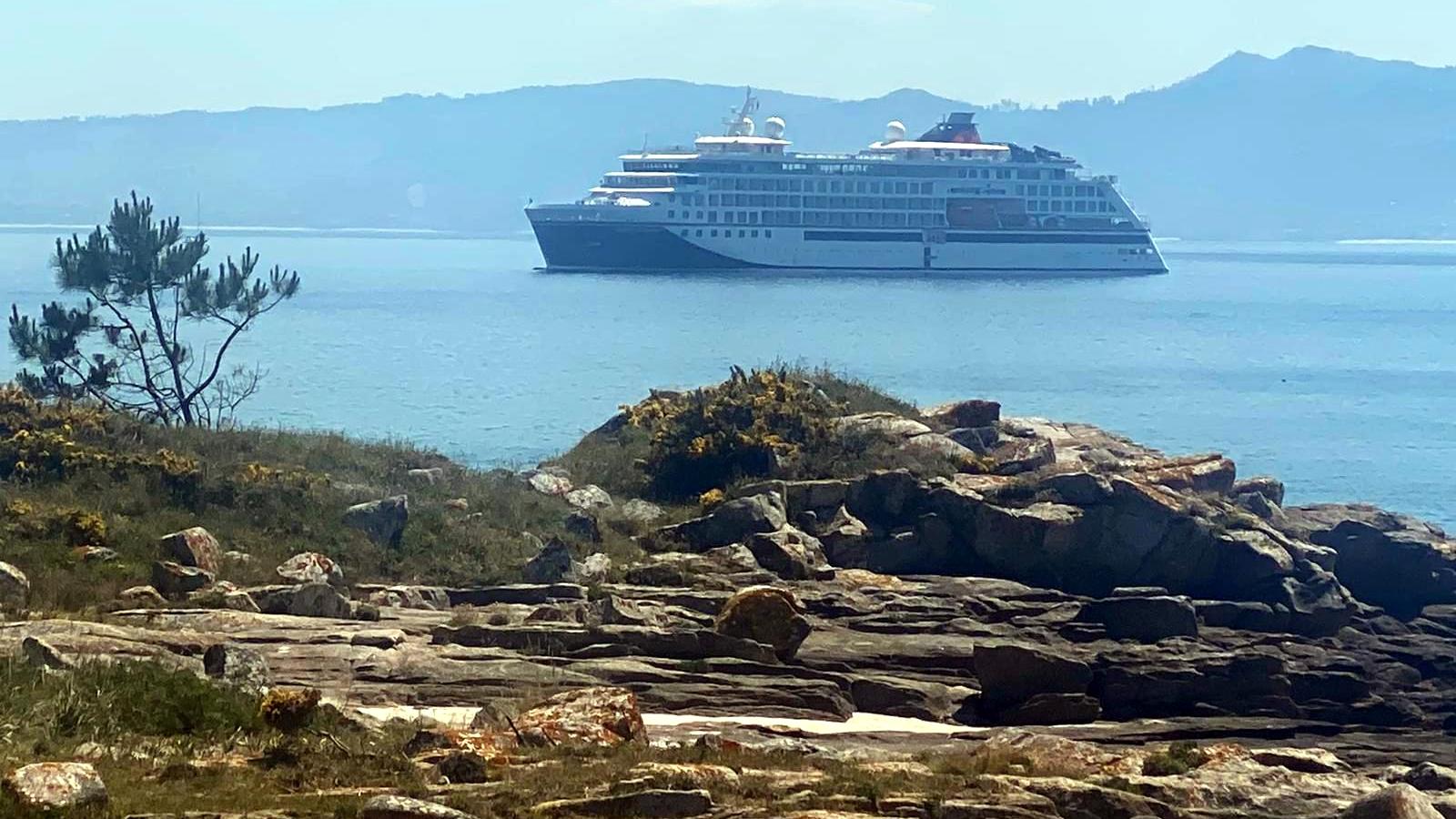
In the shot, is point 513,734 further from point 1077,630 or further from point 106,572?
point 1077,630

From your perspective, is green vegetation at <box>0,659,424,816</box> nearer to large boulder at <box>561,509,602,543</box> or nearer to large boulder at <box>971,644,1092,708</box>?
large boulder at <box>971,644,1092,708</box>

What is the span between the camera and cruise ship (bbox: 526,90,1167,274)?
9825 centimetres

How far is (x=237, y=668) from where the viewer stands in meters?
9.91

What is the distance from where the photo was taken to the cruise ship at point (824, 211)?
322 feet

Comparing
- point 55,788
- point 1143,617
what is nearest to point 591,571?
point 1143,617

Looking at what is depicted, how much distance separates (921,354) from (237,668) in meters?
54.4

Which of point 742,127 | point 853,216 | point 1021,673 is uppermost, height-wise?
point 742,127

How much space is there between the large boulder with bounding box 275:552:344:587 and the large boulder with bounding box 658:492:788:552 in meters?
3.39

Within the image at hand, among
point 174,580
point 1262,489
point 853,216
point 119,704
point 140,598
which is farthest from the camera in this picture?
point 853,216

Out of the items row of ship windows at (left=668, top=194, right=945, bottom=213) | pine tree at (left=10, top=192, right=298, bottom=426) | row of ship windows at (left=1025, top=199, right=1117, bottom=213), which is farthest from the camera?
row of ship windows at (left=1025, top=199, right=1117, bottom=213)

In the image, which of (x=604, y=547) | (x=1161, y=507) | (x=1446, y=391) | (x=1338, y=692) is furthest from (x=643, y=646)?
(x=1446, y=391)

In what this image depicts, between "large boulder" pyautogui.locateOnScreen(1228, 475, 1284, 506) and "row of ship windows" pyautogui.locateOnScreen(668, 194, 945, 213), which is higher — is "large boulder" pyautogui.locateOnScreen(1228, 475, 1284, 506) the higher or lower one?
the lower one

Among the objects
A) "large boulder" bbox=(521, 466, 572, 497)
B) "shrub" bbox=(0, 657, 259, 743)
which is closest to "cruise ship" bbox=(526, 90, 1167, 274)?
"large boulder" bbox=(521, 466, 572, 497)

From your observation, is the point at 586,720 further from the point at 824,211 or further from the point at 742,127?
the point at 742,127
